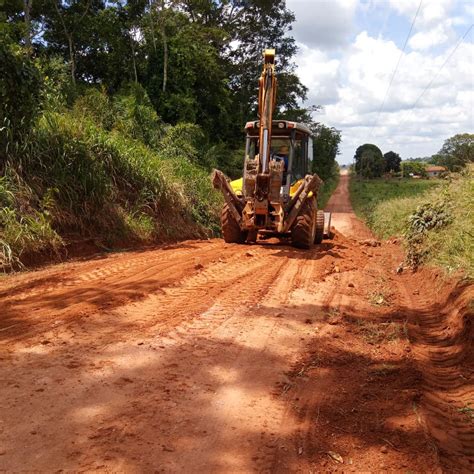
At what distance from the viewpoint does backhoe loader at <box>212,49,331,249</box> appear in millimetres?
10586

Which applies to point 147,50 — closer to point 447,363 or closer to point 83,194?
point 83,194

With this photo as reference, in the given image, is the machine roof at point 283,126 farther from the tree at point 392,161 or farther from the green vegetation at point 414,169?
the tree at point 392,161

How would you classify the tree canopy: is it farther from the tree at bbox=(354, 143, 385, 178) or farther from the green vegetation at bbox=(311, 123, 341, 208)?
the tree at bbox=(354, 143, 385, 178)

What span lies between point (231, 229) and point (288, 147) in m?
2.37

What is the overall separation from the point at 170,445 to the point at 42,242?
637cm

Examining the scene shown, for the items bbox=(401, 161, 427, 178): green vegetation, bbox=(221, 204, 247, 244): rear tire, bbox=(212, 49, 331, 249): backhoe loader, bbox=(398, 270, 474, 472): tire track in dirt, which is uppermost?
bbox=(401, 161, 427, 178): green vegetation

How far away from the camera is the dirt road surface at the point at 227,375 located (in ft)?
9.73

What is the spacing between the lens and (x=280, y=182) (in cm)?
1077

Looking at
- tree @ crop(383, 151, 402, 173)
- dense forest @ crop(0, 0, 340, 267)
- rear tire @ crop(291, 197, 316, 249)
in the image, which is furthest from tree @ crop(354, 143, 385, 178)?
rear tire @ crop(291, 197, 316, 249)

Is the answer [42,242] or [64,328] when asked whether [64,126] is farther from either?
[64,328]

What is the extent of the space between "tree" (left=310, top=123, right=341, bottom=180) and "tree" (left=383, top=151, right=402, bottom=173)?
22733 mm

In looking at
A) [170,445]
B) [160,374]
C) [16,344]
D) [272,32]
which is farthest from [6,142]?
[272,32]

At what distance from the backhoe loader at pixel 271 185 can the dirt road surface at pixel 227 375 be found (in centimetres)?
354

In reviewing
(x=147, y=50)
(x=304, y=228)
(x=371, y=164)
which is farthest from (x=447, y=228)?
(x=371, y=164)
